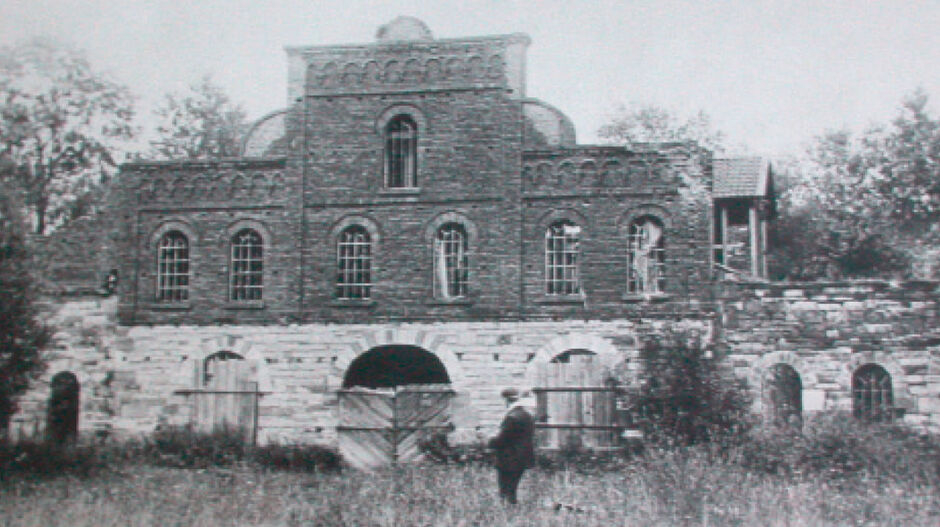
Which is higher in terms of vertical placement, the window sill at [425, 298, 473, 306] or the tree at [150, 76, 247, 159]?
the tree at [150, 76, 247, 159]

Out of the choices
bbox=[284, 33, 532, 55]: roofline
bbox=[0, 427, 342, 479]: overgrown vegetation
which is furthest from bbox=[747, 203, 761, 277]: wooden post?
bbox=[0, 427, 342, 479]: overgrown vegetation

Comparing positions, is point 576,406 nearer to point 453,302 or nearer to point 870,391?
point 453,302

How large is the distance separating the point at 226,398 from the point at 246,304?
1.95m

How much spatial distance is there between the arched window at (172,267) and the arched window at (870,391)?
1367 centimetres

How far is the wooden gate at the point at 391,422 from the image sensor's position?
18188 millimetres

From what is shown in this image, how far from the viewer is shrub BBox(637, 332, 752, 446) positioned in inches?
669

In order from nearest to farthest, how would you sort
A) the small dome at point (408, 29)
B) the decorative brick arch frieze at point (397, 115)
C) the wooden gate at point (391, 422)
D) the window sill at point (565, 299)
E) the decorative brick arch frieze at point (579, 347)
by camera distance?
the wooden gate at point (391, 422) < the decorative brick arch frieze at point (579, 347) < the window sill at point (565, 299) < the decorative brick arch frieze at point (397, 115) < the small dome at point (408, 29)

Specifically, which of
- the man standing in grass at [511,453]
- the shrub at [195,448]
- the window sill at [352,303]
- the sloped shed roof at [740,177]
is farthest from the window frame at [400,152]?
the man standing in grass at [511,453]

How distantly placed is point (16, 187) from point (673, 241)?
1173cm

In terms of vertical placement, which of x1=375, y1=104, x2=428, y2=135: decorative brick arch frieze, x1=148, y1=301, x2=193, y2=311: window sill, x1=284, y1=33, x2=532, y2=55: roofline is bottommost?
x1=148, y1=301, x2=193, y2=311: window sill

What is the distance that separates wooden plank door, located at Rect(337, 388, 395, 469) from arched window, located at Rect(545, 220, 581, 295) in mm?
3922

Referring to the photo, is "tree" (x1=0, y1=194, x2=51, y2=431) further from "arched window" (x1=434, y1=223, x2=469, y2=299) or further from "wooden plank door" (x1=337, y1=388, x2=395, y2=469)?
"arched window" (x1=434, y1=223, x2=469, y2=299)

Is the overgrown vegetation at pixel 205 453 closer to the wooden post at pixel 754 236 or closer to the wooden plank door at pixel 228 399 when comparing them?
the wooden plank door at pixel 228 399

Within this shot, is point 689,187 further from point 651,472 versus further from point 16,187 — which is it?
point 16,187
